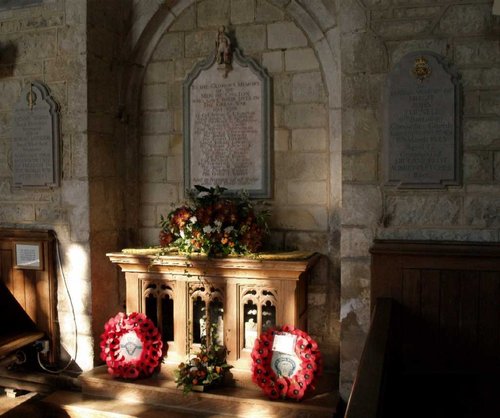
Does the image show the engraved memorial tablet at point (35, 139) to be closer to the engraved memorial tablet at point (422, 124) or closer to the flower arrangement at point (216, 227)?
the flower arrangement at point (216, 227)

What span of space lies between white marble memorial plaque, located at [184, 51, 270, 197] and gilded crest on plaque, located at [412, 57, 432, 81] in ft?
4.10

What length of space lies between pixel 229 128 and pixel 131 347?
1738 mm

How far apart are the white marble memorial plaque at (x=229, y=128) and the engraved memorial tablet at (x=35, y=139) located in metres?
1.00

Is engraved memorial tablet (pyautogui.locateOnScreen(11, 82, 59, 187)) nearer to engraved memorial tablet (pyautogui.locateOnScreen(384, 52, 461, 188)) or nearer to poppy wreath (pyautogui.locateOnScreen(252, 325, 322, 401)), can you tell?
poppy wreath (pyautogui.locateOnScreen(252, 325, 322, 401))

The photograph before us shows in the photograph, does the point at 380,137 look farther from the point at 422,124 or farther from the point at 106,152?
the point at 106,152

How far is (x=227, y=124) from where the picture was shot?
4098mm

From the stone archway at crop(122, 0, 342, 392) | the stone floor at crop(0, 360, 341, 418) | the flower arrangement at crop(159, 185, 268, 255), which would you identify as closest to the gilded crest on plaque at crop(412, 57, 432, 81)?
the stone archway at crop(122, 0, 342, 392)

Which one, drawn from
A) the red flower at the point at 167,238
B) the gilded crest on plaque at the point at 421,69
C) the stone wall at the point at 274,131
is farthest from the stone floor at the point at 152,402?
the gilded crest on plaque at the point at 421,69

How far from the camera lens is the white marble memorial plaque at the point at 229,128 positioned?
13.1ft

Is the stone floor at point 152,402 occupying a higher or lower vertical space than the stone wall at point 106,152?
lower

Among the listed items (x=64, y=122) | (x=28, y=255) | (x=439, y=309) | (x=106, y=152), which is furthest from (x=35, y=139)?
(x=439, y=309)

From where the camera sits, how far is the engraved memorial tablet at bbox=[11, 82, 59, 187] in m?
4.07

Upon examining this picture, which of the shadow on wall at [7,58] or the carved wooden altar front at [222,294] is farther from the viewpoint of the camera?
the shadow on wall at [7,58]

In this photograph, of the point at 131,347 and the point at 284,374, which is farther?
the point at 131,347
